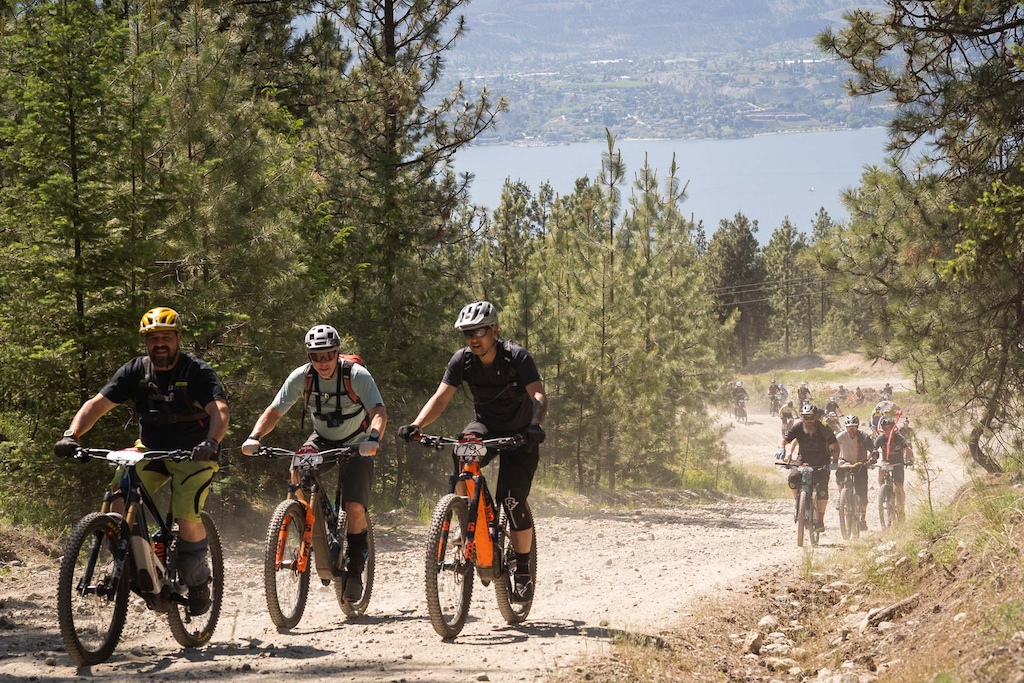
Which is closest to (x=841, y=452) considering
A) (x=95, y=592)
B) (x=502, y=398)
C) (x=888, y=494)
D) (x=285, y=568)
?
(x=888, y=494)

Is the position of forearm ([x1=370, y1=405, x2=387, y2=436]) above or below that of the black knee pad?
above

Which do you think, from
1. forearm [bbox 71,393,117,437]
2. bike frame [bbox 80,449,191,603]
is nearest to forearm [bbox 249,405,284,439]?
bike frame [bbox 80,449,191,603]

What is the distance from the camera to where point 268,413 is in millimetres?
6996

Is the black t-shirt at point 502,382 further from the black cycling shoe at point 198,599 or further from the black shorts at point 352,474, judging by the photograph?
the black cycling shoe at point 198,599

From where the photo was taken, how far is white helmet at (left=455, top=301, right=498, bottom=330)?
266 inches

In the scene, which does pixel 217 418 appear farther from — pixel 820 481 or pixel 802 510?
pixel 820 481

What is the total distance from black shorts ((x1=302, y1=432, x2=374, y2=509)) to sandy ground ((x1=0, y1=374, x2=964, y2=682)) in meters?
0.89

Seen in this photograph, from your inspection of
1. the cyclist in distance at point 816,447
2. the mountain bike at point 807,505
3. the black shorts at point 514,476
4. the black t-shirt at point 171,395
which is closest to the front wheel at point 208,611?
the black t-shirt at point 171,395

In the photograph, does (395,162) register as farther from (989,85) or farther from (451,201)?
(989,85)

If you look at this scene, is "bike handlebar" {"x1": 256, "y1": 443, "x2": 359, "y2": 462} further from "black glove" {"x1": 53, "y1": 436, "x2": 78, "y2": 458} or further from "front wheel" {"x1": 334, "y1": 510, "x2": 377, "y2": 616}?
"black glove" {"x1": 53, "y1": 436, "x2": 78, "y2": 458}

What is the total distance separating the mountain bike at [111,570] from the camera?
18.8ft

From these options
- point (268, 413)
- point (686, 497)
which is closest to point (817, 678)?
point (268, 413)

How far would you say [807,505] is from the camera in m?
13.3

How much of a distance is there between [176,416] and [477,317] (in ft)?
6.25
